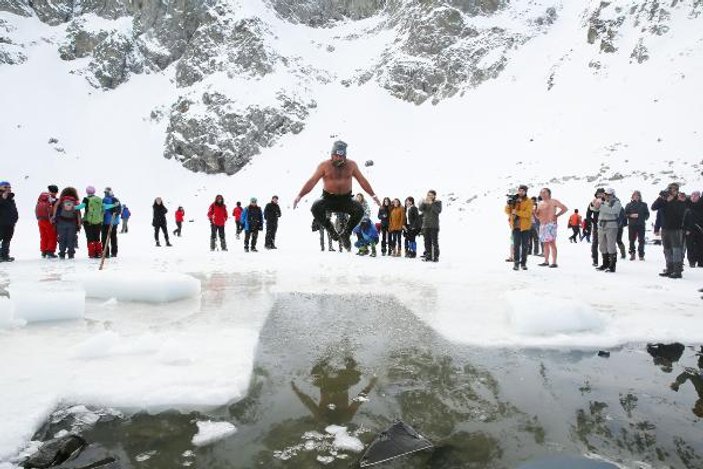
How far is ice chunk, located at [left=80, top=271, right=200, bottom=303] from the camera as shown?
6.17m

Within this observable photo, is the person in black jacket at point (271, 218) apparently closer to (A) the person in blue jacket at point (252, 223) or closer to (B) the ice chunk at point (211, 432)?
(A) the person in blue jacket at point (252, 223)

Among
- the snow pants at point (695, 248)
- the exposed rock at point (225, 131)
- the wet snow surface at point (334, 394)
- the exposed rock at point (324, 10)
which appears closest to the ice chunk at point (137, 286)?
the wet snow surface at point (334, 394)

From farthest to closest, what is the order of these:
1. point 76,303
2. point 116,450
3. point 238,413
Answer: point 76,303
point 238,413
point 116,450

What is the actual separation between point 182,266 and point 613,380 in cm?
912

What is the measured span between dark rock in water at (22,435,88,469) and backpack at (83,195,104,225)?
35.9 ft

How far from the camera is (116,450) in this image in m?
2.42

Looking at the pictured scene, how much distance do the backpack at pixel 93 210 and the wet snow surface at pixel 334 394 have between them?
8.04 metres

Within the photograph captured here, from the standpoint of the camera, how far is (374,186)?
40.2 m

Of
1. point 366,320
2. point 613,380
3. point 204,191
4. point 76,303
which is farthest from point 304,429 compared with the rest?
point 204,191

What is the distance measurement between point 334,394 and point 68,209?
10.8 metres

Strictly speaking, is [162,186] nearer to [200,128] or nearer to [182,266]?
[200,128]

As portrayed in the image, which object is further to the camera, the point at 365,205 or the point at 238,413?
the point at 365,205

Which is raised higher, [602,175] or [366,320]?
[602,175]

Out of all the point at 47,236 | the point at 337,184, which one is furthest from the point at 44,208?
the point at 337,184
